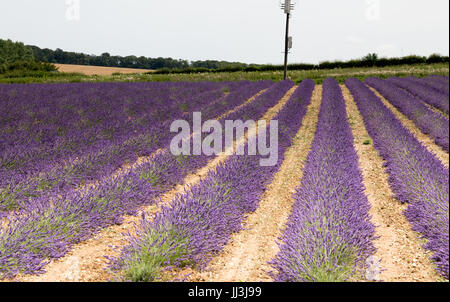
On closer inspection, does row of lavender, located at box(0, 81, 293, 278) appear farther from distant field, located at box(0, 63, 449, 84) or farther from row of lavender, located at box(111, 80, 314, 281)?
distant field, located at box(0, 63, 449, 84)

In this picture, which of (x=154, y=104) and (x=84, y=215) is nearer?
(x=84, y=215)

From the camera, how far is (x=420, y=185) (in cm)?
426

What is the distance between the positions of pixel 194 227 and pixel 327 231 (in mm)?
1206

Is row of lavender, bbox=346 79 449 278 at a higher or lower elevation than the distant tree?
lower

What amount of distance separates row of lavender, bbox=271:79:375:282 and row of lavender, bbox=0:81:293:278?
6.21ft

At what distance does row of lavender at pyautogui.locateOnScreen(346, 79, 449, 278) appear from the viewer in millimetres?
3067

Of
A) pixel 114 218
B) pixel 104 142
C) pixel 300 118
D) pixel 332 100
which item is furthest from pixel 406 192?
pixel 332 100

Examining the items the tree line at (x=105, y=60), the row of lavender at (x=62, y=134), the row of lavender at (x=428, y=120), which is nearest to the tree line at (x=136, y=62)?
the tree line at (x=105, y=60)

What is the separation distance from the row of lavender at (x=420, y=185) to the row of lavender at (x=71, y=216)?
10.2ft

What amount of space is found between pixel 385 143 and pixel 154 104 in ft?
28.9

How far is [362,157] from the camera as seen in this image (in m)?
6.79

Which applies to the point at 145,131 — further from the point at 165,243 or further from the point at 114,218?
the point at 165,243

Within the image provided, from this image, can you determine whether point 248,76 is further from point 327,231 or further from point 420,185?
point 327,231

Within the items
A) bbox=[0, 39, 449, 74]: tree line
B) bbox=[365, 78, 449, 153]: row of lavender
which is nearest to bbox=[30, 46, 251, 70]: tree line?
bbox=[0, 39, 449, 74]: tree line
